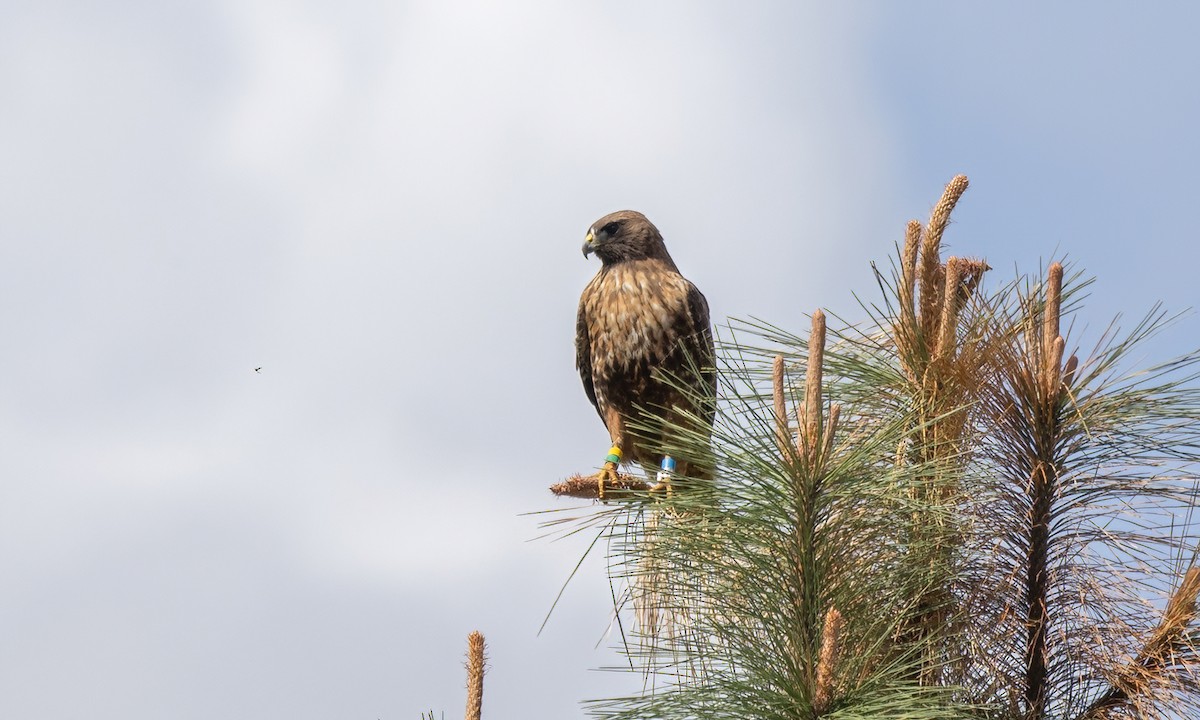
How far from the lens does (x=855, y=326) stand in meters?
4.24

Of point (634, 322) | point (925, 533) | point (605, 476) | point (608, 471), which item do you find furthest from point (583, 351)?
point (925, 533)

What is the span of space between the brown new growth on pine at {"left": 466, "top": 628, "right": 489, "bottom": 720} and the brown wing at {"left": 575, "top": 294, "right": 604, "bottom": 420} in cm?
391

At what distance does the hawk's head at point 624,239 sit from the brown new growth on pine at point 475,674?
13.5ft

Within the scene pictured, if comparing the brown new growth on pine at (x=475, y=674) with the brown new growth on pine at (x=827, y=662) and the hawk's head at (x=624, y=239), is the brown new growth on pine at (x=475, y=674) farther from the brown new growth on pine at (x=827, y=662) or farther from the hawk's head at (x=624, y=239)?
the hawk's head at (x=624, y=239)

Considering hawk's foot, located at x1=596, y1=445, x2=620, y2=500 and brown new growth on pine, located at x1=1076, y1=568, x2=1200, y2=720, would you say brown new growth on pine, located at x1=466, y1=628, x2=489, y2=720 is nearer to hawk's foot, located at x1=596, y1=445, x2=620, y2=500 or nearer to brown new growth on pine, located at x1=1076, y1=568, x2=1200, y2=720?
brown new growth on pine, located at x1=1076, y1=568, x2=1200, y2=720

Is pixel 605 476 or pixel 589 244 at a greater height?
pixel 589 244

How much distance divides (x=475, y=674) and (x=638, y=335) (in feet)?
11.9

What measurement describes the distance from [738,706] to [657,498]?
654 mm

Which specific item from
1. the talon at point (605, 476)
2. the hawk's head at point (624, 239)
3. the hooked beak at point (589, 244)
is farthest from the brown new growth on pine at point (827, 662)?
the hooked beak at point (589, 244)

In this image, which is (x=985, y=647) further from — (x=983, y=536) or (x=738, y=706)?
(x=738, y=706)

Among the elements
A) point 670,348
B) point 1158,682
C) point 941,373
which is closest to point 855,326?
point 941,373

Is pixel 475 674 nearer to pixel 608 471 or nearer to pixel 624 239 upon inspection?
pixel 608 471

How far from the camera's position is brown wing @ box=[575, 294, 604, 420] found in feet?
22.8

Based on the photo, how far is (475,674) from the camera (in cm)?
302
